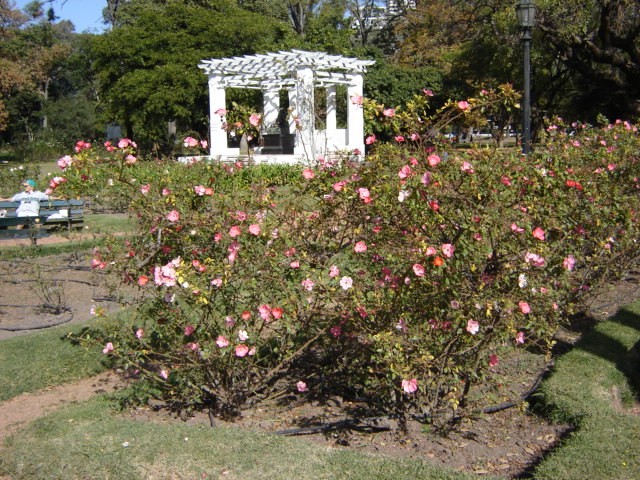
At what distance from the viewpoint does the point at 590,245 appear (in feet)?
18.4

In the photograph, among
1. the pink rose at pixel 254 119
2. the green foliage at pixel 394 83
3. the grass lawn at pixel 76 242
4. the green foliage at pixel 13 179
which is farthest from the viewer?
the green foliage at pixel 394 83

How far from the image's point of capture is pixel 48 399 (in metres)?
4.39

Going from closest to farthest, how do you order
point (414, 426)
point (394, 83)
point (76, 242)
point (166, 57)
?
point (414, 426) → point (76, 242) → point (166, 57) → point (394, 83)

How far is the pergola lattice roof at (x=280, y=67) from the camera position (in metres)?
17.4

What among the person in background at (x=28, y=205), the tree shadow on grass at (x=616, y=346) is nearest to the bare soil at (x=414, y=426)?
the tree shadow on grass at (x=616, y=346)

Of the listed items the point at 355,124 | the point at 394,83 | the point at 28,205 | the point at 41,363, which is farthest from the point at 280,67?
the point at 41,363

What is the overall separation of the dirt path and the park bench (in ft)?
16.6

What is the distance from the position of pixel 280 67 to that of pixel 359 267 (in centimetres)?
1483

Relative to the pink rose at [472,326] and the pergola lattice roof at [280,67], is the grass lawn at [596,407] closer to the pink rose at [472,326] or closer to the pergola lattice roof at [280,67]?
the pink rose at [472,326]

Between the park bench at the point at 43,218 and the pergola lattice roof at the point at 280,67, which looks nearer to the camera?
the park bench at the point at 43,218

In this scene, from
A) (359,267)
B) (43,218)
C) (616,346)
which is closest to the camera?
(359,267)

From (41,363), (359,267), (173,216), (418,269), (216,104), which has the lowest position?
(41,363)

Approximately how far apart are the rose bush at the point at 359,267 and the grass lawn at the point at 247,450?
0.41m

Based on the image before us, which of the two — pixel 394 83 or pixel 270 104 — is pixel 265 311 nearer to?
pixel 270 104
